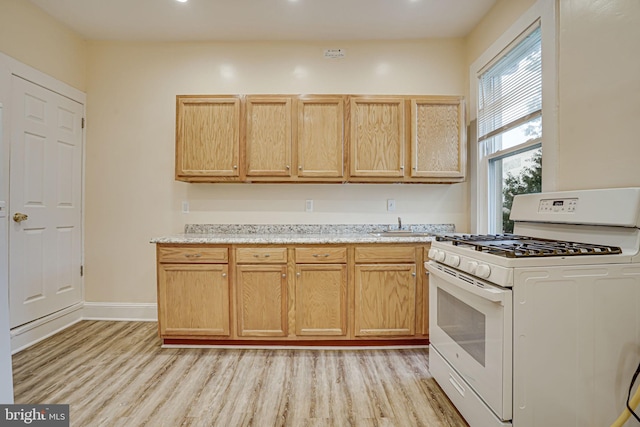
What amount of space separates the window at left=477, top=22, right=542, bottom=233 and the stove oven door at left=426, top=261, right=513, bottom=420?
1.10 m

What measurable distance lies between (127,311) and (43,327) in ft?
2.08

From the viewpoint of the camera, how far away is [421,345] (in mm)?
2467

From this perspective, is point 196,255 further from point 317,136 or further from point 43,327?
point 43,327

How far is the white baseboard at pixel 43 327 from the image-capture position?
7.72 ft

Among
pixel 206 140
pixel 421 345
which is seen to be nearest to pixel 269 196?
pixel 206 140

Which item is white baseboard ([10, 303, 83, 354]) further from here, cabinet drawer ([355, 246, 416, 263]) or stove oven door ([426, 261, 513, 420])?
stove oven door ([426, 261, 513, 420])

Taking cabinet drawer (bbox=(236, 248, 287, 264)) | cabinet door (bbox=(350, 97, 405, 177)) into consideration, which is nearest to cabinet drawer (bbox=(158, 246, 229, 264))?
cabinet drawer (bbox=(236, 248, 287, 264))

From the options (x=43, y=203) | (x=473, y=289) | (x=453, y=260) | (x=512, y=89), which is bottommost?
(x=473, y=289)

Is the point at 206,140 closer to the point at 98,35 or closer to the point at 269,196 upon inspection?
the point at 269,196

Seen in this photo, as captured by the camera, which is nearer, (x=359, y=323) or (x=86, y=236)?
(x=359, y=323)

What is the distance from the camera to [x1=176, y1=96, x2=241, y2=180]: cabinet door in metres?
2.63

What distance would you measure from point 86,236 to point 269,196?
1.97 meters

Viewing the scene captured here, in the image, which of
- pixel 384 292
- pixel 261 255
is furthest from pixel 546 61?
pixel 261 255

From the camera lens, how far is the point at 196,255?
2.38m
